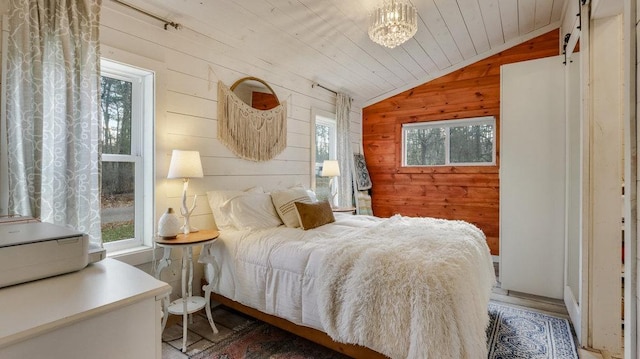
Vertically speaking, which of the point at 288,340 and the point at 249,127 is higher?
the point at 249,127

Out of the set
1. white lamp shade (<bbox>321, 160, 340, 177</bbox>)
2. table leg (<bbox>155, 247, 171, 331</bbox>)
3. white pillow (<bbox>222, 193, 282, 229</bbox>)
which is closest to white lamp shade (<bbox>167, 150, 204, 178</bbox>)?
white pillow (<bbox>222, 193, 282, 229</bbox>)

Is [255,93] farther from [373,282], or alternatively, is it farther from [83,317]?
[83,317]

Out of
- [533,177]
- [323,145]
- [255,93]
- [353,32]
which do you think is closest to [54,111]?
[255,93]

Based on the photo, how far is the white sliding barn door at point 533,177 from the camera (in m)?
2.74

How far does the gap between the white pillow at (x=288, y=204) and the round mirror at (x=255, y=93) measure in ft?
3.18

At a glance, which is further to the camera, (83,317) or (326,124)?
(326,124)

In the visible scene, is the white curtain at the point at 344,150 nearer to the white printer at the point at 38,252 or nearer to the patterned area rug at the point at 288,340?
the patterned area rug at the point at 288,340

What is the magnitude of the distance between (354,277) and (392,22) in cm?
176

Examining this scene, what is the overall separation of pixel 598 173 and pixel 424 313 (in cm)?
158

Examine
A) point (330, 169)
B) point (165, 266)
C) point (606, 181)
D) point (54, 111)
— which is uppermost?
point (54, 111)

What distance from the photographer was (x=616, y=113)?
1.99 m

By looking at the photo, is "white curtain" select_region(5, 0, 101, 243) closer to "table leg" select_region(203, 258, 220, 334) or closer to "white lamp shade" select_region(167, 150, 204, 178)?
"white lamp shade" select_region(167, 150, 204, 178)

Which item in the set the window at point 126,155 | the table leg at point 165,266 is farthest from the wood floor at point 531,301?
the window at point 126,155

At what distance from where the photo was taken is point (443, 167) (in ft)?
14.7
